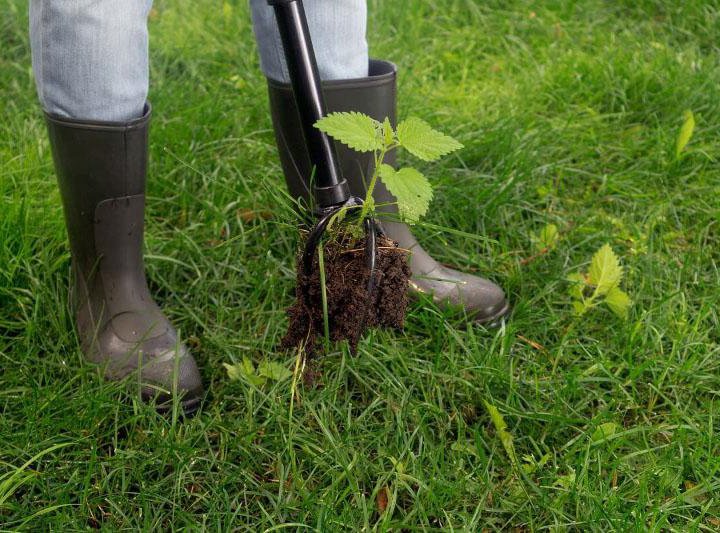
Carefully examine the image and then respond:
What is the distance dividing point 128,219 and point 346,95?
1.62 feet

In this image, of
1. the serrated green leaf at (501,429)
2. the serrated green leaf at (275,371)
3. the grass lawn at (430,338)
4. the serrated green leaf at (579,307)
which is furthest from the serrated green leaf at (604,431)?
the serrated green leaf at (275,371)

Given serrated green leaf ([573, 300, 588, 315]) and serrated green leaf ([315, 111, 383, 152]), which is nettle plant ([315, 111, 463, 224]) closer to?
serrated green leaf ([315, 111, 383, 152])

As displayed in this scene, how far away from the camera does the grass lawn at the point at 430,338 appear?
1.36 m

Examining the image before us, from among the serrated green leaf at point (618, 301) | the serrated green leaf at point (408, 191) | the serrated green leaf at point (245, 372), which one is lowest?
the serrated green leaf at point (245, 372)

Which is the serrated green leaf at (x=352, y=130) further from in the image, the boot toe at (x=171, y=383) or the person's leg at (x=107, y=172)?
the boot toe at (x=171, y=383)

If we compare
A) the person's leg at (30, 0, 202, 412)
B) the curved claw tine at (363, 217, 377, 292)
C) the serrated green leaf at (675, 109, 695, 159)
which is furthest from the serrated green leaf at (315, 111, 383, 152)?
the serrated green leaf at (675, 109, 695, 159)

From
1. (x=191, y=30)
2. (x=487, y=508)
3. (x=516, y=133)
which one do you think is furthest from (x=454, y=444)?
(x=191, y=30)

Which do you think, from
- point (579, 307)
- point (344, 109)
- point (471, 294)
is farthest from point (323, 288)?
point (579, 307)

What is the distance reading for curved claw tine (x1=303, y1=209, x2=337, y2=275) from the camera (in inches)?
49.0

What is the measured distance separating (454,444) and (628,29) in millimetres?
2103

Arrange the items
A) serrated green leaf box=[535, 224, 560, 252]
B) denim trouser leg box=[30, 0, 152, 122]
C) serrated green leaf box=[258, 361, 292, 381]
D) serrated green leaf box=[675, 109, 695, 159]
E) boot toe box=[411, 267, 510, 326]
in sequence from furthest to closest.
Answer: serrated green leaf box=[675, 109, 695, 159] → serrated green leaf box=[535, 224, 560, 252] → boot toe box=[411, 267, 510, 326] → serrated green leaf box=[258, 361, 292, 381] → denim trouser leg box=[30, 0, 152, 122]

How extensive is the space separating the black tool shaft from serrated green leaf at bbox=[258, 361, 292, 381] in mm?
421

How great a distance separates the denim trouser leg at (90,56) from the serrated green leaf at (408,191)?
53 centimetres

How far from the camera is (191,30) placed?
290 centimetres
